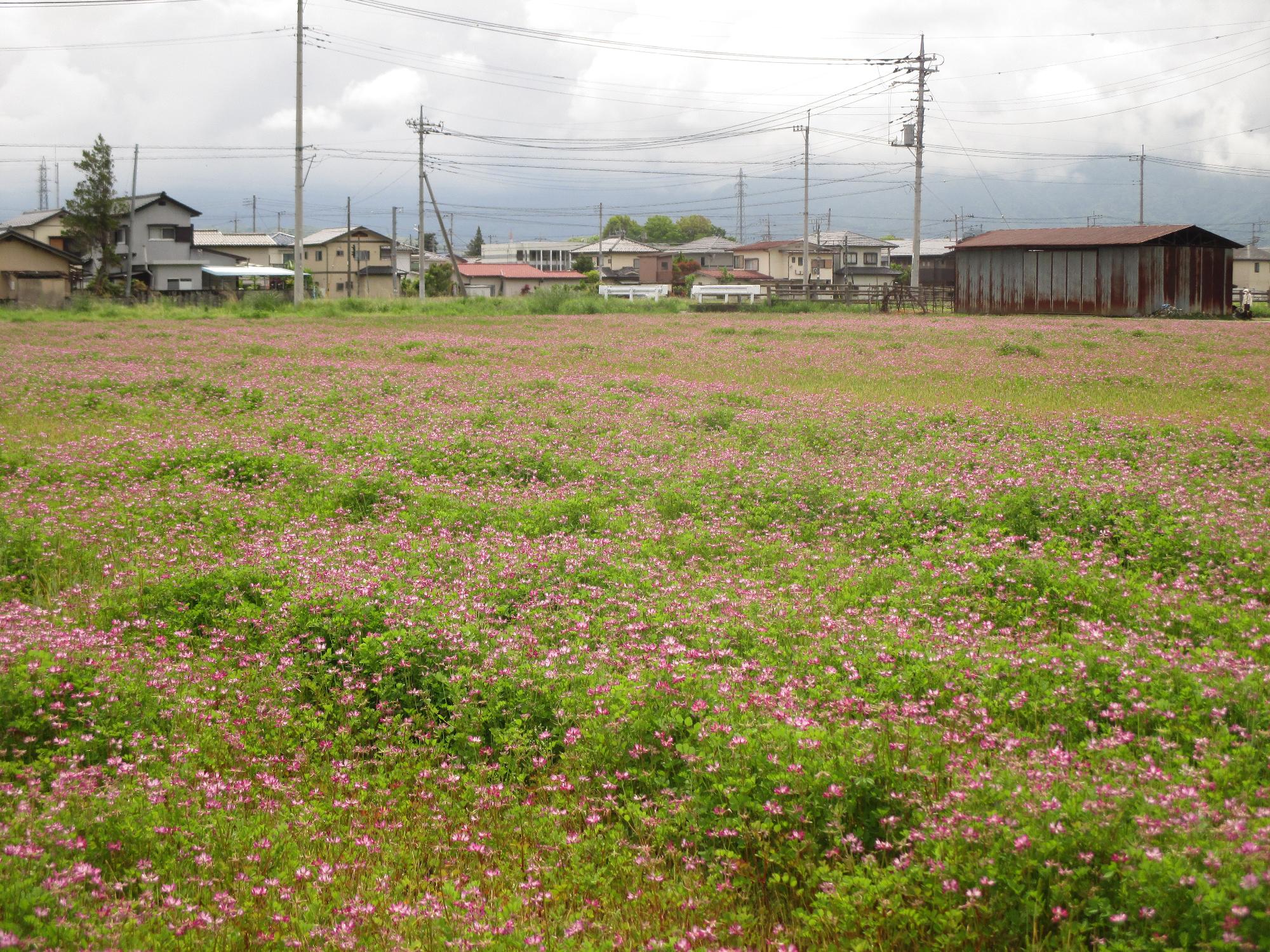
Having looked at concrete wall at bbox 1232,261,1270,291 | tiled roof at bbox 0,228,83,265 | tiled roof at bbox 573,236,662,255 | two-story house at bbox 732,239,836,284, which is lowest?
tiled roof at bbox 0,228,83,265

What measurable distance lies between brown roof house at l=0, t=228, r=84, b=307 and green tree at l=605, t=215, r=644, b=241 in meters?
110

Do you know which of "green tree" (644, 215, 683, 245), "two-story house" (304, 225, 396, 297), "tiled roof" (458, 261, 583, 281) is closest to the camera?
"two-story house" (304, 225, 396, 297)

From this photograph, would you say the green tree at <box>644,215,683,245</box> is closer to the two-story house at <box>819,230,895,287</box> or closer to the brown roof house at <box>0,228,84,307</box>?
the two-story house at <box>819,230,895,287</box>

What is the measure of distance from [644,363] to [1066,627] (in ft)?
66.2

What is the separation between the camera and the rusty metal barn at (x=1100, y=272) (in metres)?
54.2

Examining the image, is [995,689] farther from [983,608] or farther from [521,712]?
[521,712]

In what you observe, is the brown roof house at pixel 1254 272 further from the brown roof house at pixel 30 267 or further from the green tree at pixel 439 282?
the brown roof house at pixel 30 267

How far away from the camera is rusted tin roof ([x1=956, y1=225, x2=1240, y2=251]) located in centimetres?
5425

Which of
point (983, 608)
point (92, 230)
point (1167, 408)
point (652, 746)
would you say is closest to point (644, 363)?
point (1167, 408)

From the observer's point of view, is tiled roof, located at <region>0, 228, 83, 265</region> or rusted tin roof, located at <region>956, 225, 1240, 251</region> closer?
rusted tin roof, located at <region>956, 225, 1240, 251</region>

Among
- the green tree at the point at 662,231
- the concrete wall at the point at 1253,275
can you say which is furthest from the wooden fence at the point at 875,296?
the green tree at the point at 662,231

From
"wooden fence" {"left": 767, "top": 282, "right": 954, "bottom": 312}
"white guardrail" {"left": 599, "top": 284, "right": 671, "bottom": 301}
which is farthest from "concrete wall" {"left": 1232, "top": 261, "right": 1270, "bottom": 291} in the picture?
"white guardrail" {"left": 599, "top": 284, "right": 671, "bottom": 301}

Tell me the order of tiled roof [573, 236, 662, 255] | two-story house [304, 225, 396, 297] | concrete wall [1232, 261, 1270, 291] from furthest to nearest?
tiled roof [573, 236, 662, 255] → concrete wall [1232, 261, 1270, 291] → two-story house [304, 225, 396, 297]

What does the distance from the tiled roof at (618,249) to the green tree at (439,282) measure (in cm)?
2604
